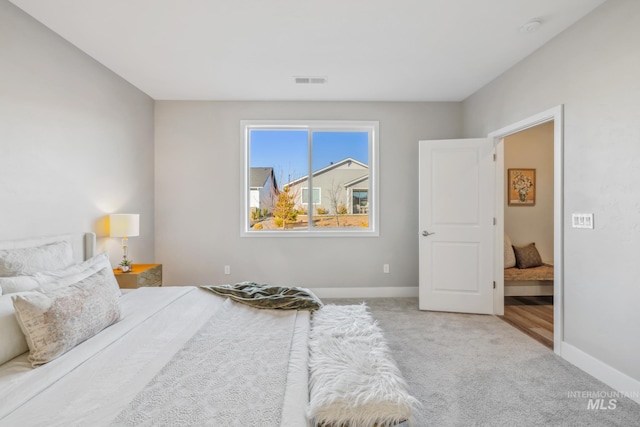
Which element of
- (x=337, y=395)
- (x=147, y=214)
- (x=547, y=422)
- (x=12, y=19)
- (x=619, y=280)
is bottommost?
(x=547, y=422)

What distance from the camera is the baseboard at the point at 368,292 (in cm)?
426

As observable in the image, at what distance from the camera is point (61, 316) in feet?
A: 4.97

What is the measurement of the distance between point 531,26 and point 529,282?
10.6 ft

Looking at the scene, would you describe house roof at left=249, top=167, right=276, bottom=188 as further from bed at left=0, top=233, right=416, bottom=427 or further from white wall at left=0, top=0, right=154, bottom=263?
bed at left=0, top=233, right=416, bottom=427

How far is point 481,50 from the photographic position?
2.87m

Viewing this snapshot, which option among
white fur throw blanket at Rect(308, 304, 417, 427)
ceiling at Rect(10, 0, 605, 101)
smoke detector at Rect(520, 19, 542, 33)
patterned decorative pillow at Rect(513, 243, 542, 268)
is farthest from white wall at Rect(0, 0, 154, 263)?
patterned decorative pillow at Rect(513, 243, 542, 268)

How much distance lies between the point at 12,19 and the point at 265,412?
3.09 metres

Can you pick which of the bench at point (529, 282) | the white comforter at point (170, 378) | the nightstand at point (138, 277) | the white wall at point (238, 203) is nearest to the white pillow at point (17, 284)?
the white comforter at point (170, 378)

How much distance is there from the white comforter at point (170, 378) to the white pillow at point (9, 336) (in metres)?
0.05

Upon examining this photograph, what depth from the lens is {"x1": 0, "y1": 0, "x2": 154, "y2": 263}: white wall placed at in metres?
2.23

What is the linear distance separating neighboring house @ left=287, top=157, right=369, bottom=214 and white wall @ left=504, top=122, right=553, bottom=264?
2270 millimetres

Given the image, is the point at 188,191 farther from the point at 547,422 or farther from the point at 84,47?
the point at 547,422

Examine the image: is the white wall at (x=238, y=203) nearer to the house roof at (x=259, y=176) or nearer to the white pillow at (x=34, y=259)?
the house roof at (x=259, y=176)

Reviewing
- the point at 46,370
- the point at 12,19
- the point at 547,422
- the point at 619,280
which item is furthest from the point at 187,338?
the point at 619,280
